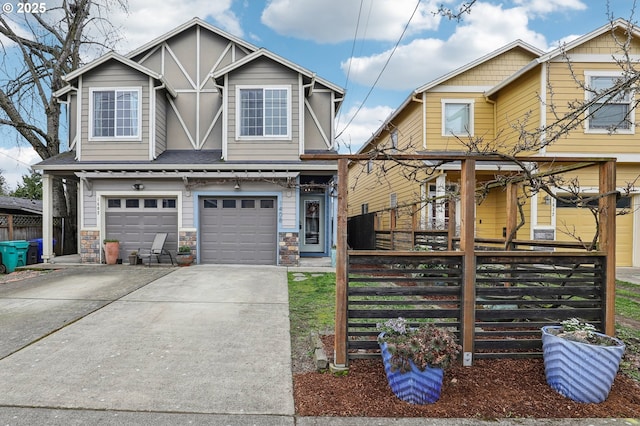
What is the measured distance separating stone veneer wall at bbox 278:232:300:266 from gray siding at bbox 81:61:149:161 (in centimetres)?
480

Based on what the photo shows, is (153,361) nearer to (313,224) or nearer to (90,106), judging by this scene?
(313,224)

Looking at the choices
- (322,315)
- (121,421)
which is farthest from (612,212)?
(121,421)

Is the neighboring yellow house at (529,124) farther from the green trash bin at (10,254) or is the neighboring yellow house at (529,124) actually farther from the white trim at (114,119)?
the green trash bin at (10,254)

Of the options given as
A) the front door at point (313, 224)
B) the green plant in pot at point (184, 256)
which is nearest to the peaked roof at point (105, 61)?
the green plant in pot at point (184, 256)

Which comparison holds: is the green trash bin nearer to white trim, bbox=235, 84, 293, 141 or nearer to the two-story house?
the two-story house

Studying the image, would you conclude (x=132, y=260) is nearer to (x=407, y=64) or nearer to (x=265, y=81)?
(x=265, y=81)

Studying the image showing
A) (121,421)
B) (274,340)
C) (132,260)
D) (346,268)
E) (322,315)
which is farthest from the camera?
(132,260)

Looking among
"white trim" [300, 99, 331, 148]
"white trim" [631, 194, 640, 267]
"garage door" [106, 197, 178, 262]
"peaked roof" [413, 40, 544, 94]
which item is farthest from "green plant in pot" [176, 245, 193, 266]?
"white trim" [631, 194, 640, 267]

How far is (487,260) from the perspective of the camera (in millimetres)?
3547

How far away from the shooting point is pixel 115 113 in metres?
10.6

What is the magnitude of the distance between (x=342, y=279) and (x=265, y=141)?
7.89 m

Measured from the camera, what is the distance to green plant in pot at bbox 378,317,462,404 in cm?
279

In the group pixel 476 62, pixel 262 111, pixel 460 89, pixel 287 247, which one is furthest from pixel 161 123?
pixel 476 62

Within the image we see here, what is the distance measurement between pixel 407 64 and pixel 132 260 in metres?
11.3
